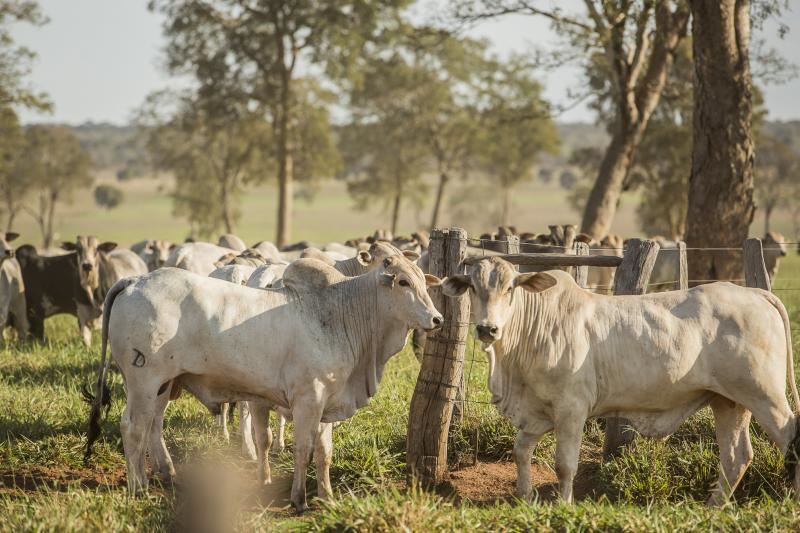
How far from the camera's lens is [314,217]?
104 m

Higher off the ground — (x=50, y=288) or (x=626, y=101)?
(x=626, y=101)

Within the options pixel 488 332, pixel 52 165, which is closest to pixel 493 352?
pixel 488 332

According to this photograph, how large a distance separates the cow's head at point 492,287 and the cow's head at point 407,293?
43 centimetres

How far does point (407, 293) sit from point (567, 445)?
179 centimetres

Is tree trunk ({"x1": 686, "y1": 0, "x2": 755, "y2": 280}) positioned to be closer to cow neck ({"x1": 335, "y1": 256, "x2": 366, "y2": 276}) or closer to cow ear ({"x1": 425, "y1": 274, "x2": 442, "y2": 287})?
cow neck ({"x1": 335, "y1": 256, "x2": 366, "y2": 276})

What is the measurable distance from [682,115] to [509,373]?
1232 inches

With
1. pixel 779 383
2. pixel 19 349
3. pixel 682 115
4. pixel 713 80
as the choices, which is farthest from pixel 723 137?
pixel 682 115

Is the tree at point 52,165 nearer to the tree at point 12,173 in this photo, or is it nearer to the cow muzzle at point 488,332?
the tree at point 12,173

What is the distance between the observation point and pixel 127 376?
7.31 m

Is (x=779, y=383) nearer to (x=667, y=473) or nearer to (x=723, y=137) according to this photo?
(x=667, y=473)

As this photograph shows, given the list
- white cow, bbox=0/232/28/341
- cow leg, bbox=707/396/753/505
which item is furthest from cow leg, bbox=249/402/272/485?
white cow, bbox=0/232/28/341

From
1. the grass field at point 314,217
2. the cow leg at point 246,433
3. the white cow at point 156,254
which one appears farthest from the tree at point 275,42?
the grass field at point 314,217

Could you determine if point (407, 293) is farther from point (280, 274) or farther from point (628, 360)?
point (280, 274)

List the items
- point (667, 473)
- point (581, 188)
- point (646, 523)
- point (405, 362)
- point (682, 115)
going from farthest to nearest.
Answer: point (581, 188)
point (682, 115)
point (405, 362)
point (667, 473)
point (646, 523)
